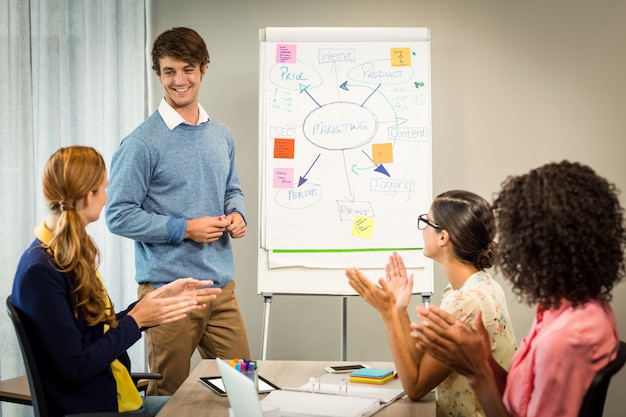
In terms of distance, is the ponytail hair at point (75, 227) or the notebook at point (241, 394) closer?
the notebook at point (241, 394)

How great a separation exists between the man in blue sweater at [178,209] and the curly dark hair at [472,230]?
1.12 metres

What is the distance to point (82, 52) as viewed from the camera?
12.7ft

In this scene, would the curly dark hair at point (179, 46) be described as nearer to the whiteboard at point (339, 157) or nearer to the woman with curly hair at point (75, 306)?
the whiteboard at point (339, 157)

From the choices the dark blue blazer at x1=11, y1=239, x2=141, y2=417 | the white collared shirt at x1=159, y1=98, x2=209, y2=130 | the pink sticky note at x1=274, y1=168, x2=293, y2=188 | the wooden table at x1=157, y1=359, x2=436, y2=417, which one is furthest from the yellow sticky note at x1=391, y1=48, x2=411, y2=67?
the dark blue blazer at x1=11, y1=239, x2=141, y2=417

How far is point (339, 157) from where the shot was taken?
12.0 ft

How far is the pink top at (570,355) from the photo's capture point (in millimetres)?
1445

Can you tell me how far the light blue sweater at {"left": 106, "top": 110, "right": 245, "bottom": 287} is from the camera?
2.89m

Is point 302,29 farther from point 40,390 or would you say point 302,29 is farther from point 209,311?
point 40,390

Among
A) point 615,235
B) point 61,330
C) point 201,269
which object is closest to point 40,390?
point 61,330

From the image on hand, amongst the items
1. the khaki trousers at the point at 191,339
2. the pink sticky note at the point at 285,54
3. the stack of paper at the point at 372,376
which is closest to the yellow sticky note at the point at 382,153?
the pink sticky note at the point at 285,54

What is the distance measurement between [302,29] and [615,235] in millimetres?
2533

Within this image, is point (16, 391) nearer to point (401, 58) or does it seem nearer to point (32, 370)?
point (32, 370)

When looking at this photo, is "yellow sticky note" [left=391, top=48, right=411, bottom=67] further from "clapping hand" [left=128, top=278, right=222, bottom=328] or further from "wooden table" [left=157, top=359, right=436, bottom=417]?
"clapping hand" [left=128, top=278, right=222, bottom=328]

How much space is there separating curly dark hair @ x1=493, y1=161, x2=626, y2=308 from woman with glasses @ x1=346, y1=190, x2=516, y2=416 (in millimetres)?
486
